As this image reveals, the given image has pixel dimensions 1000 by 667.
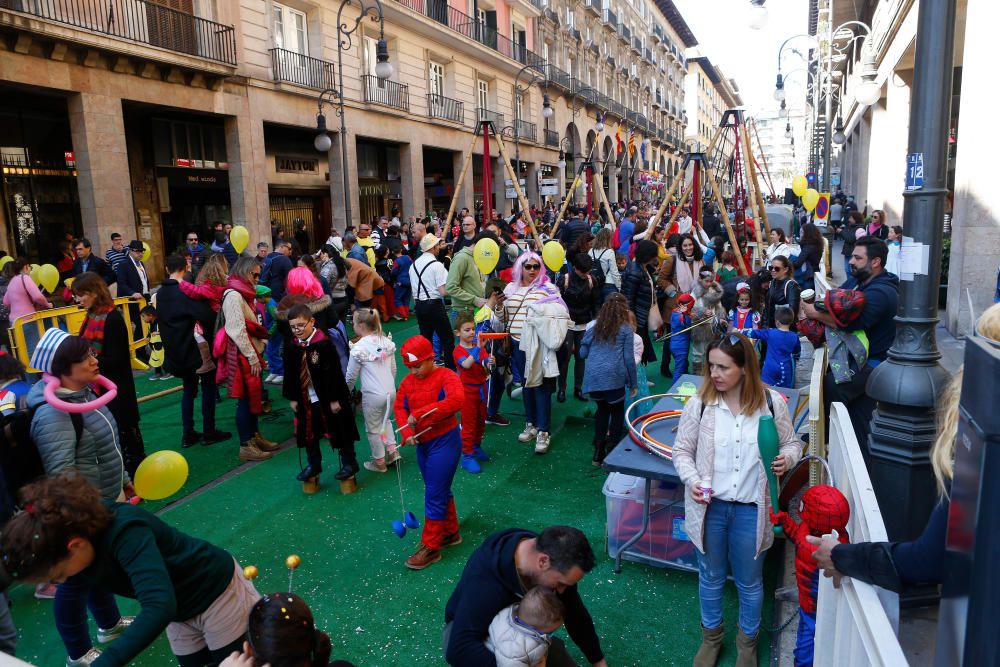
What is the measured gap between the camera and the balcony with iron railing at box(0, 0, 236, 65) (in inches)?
519

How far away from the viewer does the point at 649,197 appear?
34.2 m

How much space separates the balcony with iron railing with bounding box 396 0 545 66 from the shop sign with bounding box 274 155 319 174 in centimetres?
594

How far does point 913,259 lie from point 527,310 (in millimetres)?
A: 3596

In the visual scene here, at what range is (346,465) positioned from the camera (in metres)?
5.77

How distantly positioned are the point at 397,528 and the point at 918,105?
3868 mm

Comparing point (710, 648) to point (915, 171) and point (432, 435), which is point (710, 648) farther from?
point (915, 171)

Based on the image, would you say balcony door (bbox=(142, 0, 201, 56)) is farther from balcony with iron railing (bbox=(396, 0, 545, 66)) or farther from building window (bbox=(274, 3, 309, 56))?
balcony with iron railing (bbox=(396, 0, 545, 66))

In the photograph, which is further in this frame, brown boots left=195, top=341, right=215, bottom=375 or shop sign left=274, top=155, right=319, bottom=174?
shop sign left=274, top=155, right=319, bottom=174

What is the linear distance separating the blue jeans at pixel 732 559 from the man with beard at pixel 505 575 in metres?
1.00

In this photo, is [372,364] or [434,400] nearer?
[434,400]

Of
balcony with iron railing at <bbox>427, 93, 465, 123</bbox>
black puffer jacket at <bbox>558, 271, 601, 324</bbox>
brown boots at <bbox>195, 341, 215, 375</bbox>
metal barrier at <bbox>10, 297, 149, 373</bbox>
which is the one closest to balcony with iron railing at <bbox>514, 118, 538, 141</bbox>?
balcony with iron railing at <bbox>427, 93, 465, 123</bbox>

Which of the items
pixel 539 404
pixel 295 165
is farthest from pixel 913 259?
pixel 295 165

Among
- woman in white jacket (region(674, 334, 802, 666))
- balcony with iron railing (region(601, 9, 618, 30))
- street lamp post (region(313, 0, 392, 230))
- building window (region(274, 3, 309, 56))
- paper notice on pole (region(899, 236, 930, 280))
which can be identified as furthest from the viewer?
balcony with iron railing (region(601, 9, 618, 30))

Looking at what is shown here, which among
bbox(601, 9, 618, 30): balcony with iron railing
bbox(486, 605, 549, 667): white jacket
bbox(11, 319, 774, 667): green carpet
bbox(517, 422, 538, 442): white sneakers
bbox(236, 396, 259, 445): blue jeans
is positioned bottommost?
bbox(11, 319, 774, 667): green carpet
